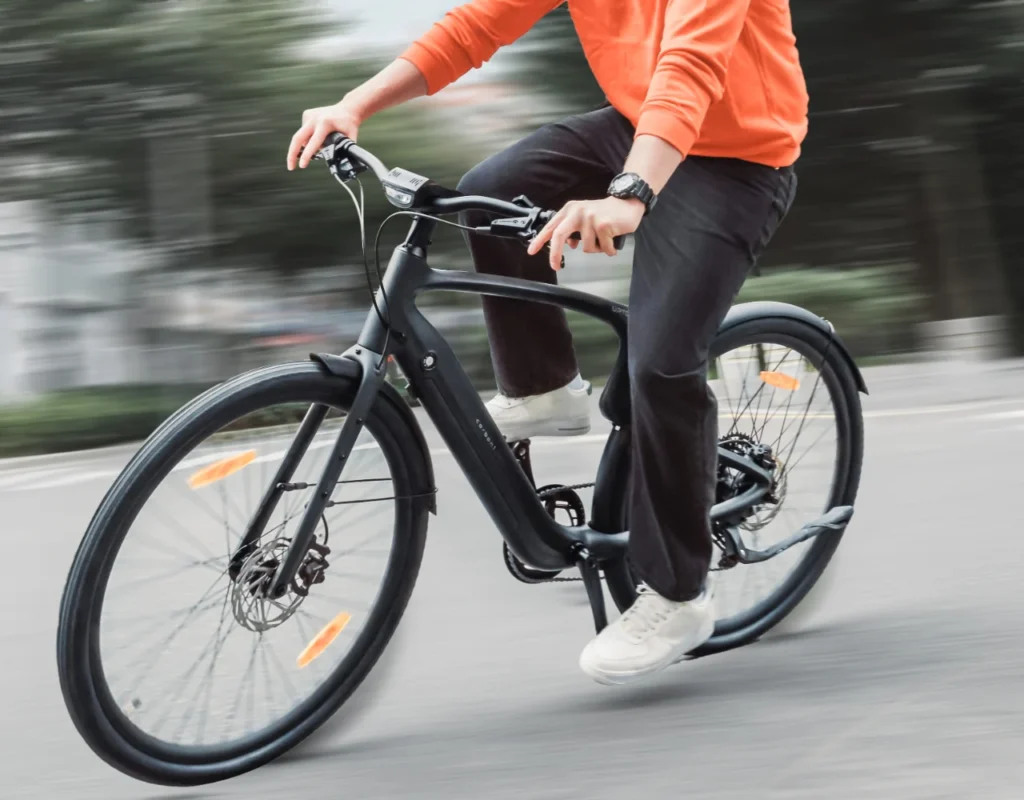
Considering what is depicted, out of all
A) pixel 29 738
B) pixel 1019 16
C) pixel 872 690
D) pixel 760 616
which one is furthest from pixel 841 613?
pixel 1019 16

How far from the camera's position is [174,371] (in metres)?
9.30

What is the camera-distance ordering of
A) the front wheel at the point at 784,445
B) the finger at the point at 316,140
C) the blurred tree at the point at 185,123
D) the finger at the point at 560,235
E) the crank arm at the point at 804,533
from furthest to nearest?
the blurred tree at the point at 185,123 < the front wheel at the point at 784,445 < the crank arm at the point at 804,533 < the finger at the point at 316,140 < the finger at the point at 560,235

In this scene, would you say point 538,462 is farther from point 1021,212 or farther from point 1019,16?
point 1021,212

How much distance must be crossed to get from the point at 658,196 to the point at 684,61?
0.40 m

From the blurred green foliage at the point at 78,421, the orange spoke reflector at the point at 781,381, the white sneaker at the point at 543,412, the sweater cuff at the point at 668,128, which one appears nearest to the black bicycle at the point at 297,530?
the white sneaker at the point at 543,412

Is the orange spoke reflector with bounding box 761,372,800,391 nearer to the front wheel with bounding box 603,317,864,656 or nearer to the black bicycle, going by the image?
the front wheel with bounding box 603,317,864,656

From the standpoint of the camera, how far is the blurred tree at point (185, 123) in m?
9.06

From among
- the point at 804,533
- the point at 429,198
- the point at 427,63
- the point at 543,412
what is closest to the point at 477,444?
the point at 543,412

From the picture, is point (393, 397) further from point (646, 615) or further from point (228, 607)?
point (646, 615)

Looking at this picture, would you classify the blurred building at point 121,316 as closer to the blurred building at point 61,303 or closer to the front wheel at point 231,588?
the blurred building at point 61,303

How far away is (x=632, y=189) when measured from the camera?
9.36 feet

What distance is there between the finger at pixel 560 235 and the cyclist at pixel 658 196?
0.24 meters

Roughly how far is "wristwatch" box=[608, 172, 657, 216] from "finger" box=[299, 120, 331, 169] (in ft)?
2.17

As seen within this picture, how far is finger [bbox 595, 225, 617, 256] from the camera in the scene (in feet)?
9.11
